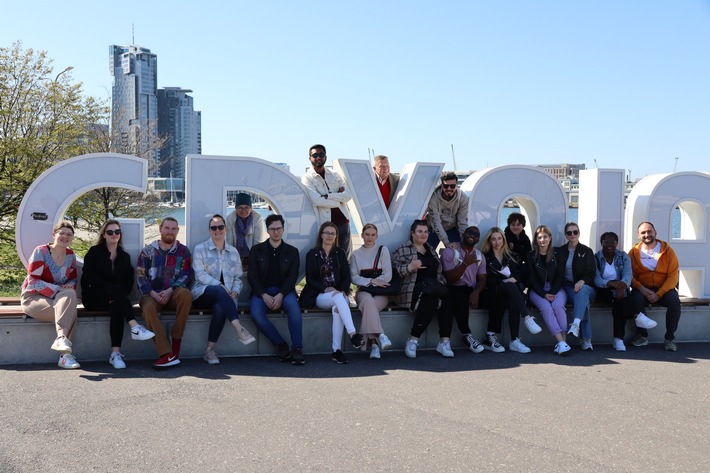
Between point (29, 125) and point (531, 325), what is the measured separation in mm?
10795

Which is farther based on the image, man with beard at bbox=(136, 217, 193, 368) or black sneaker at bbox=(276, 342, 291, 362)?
black sneaker at bbox=(276, 342, 291, 362)

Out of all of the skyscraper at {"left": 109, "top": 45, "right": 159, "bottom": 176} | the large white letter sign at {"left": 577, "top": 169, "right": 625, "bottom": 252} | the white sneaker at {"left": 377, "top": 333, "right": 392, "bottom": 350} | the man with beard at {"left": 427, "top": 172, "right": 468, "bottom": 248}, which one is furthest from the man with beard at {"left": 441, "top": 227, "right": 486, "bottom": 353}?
the skyscraper at {"left": 109, "top": 45, "right": 159, "bottom": 176}

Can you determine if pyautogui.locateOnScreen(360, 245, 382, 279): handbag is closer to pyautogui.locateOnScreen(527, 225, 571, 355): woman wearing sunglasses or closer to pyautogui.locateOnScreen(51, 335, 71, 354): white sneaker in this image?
pyautogui.locateOnScreen(527, 225, 571, 355): woman wearing sunglasses

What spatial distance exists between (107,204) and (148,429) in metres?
12.1

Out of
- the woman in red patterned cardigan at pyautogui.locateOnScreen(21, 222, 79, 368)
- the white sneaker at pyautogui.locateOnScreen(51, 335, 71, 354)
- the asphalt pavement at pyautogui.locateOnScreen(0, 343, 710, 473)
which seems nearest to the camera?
the asphalt pavement at pyautogui.locateOnScreen(0, 343, 710, 473)

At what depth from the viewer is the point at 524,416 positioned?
4.95m

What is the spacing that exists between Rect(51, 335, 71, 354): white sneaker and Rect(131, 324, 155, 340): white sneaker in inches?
22.6

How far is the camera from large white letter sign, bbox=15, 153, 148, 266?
6984 millimetres

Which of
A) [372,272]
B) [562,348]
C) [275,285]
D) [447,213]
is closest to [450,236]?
[447,213]

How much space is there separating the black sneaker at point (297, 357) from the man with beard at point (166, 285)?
3.62 feet

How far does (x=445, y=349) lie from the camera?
7.05 meters

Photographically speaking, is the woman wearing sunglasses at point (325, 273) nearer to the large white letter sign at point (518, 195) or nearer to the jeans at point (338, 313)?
the jeans at point (338, 313)

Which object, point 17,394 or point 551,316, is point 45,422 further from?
point 551,316

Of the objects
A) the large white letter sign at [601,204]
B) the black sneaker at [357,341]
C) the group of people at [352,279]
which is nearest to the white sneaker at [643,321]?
the group of people at [352,279]
